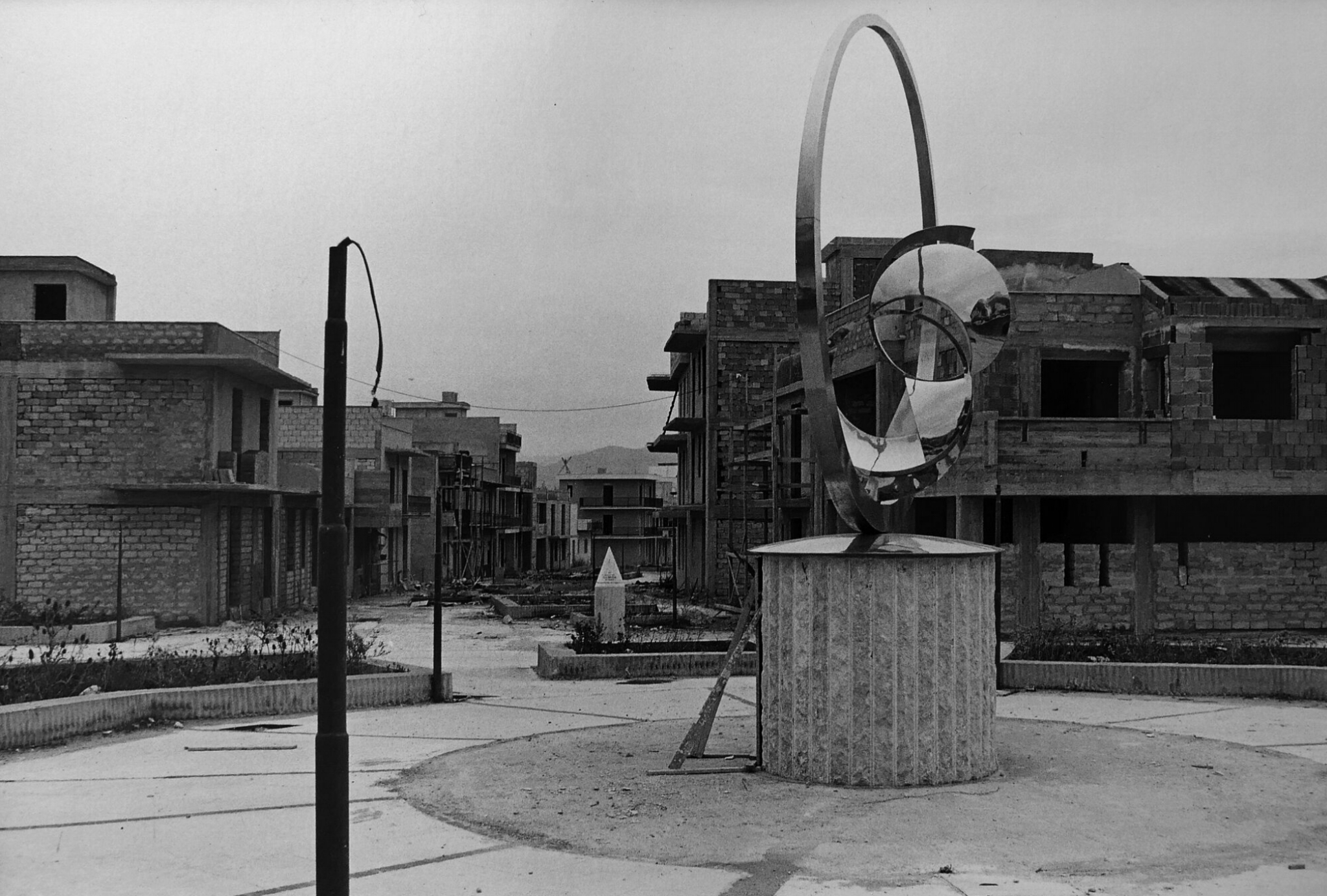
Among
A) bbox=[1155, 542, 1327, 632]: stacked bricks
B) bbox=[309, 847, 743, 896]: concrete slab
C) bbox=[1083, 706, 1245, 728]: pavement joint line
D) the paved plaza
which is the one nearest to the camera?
bbox=[309, 847, 743, 896]: concrete slab

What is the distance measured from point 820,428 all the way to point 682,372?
39507 millimetres

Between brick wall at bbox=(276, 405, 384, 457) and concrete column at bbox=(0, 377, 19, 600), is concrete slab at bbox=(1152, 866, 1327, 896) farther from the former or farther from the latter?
brick wall at bbox=(276, 405, 384, 457)

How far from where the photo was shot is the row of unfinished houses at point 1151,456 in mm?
24438

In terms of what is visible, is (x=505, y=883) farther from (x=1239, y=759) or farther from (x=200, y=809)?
(x=1239, y=759)

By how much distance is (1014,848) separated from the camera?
8.17 meters

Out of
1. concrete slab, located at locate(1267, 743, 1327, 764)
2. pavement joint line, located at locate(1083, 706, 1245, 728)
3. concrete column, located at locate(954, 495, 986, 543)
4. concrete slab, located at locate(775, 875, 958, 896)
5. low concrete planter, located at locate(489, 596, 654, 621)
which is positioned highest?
concrete column, located at locate(954, 495, 986, 543)

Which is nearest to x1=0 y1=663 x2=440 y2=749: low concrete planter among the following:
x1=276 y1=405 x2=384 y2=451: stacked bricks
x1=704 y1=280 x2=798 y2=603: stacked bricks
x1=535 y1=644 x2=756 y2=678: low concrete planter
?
x1=535 y1=644 x2=756 y2=678: low concrete planter

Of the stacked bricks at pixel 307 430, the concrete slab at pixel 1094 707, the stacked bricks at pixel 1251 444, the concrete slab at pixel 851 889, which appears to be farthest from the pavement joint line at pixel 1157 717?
the stacked bricks at pixel 307 430

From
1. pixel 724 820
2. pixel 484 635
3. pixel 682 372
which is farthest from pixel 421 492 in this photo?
pixel 724 820

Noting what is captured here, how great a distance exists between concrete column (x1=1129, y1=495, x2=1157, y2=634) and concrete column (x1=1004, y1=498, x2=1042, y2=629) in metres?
1.89

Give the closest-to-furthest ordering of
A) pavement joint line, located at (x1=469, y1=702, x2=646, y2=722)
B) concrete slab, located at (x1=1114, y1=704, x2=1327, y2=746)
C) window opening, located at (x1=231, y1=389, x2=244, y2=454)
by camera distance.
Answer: concrete slab, located at (x1=1114, y1=704, x2=1327, y2=746)
pavement joint line, located at (x1=469, y1=702, x2=646, y2=722)
window opening, located at (x1=231, y1=389, x2=244, y2=454)

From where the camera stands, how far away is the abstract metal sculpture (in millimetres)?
10383

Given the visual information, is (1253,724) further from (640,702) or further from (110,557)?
(110,557)

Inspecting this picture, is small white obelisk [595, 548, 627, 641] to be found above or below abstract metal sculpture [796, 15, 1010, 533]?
below
